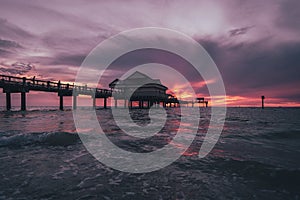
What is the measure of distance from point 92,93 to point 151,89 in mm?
16423

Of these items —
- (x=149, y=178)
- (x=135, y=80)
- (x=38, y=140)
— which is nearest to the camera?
(x=149, y=178)

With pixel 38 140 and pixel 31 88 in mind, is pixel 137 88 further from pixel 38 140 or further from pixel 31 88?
pixel 38 140

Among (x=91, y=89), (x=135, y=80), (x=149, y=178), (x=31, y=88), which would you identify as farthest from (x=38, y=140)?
(x=135, y=80)

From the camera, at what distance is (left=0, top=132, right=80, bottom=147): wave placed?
6.36 meters

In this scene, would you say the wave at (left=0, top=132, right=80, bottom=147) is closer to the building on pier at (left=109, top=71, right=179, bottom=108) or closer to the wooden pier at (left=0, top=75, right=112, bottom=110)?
the wooden pier at (left=0, top=75, right=112, bottom=110)

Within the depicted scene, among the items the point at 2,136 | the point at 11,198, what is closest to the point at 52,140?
the point at 2,136

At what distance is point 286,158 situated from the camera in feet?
17.1

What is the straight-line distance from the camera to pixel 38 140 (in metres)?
6.84

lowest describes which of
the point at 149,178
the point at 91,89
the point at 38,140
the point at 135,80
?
the point at 149,178

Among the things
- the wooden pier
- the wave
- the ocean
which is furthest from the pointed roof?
the ocean

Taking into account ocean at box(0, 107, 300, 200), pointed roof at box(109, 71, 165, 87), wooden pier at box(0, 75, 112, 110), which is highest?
pointed roof at box(109, 71, 165, 87)

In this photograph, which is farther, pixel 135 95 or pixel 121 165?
pixel 135 95

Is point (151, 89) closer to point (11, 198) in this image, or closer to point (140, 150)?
point (140, 150)

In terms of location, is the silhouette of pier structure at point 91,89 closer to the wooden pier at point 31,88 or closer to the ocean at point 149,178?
the wooden pier at point 31,88
